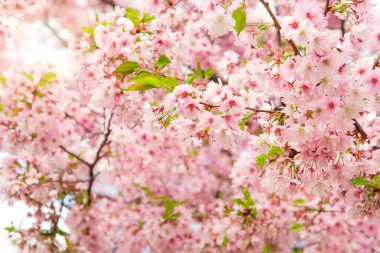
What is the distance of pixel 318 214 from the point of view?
17.5ft

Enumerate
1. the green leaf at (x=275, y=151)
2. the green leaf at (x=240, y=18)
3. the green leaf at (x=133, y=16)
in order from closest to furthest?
1. the green leaf at (x=240, y=18)
2. the green leaf at (x=275, y=151)
3. the green leaf at (x=133, y=16)

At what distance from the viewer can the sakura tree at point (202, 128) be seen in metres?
2.59

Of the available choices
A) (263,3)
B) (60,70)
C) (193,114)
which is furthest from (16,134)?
(263,3)

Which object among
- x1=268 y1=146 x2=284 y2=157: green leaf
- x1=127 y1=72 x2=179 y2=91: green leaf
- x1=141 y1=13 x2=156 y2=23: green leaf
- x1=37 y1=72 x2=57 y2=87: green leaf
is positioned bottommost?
x1=268 y1=146 x2=284 y2=157: green leaf

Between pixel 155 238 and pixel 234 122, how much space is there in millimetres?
3369

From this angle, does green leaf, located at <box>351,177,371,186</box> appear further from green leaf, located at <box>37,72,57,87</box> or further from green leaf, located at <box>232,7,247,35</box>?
green leaf, located at <box>37,72,57,87</box>

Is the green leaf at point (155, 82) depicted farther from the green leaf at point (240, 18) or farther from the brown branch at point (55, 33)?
the brown branch at point (55, 33)

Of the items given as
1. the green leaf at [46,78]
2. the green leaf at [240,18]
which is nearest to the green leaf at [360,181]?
the green leaf at [240,18]

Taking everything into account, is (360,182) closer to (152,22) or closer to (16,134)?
(152,22)

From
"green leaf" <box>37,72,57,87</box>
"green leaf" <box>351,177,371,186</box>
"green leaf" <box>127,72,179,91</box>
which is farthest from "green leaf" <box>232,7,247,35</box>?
"green leaf" <box>37,72,57,87</box>

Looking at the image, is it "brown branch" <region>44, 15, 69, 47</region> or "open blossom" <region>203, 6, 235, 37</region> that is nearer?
"open blossom" <region>203, 6, 235, 37</region>

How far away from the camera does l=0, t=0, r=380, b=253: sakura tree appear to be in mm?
2594

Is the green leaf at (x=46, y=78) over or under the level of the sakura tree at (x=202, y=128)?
over

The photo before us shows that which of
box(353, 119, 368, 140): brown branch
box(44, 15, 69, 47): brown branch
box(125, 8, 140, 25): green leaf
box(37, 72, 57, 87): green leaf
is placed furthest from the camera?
box(44, 15, 69, 47): brown branch
